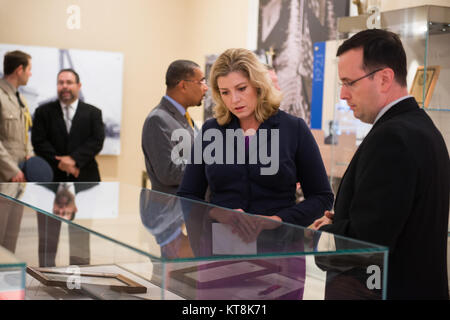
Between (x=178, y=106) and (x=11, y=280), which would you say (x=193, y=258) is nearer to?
(x=11, y=280)

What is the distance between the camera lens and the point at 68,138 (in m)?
5.80

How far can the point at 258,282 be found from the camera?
1.59 meters

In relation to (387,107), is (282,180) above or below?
below

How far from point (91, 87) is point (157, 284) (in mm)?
6820

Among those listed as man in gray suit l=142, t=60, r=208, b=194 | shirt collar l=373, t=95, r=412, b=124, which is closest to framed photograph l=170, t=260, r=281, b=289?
shirt collar l=373, t=95, r=412, b=124

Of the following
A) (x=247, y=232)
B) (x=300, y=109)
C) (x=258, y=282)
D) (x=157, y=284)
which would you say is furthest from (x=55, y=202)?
(x=300, y=109)

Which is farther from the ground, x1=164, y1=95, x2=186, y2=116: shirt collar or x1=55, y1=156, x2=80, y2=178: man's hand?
x1=164, y1=95, x2=186, y2=116: shirt collar

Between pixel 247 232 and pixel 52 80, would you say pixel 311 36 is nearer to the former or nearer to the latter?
pixel 52 80

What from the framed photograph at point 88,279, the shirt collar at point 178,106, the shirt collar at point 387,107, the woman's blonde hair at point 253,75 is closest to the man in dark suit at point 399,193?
the shirt collar at point 387,107

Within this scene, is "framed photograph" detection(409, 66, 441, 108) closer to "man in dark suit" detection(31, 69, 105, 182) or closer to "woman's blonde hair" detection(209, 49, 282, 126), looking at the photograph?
"woman's blonde hair" detection(209, 49, 282, 126)

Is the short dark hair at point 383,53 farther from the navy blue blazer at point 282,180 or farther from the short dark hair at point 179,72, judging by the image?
the short dark hair at point 179,72

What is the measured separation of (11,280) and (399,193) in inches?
41.6

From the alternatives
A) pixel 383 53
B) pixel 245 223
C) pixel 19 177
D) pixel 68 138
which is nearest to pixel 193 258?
pixel 245 223

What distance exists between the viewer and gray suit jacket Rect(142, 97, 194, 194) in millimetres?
3754
